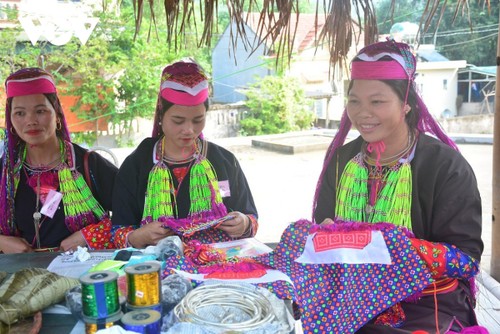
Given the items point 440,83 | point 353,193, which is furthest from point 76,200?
point 440,83

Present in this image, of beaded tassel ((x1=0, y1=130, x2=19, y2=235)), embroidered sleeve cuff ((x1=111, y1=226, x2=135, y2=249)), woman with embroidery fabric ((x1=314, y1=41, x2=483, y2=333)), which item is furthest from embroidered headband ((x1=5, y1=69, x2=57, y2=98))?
woman with embroidery fabric ((x1=314, y1=41, x2=483, y2=333))

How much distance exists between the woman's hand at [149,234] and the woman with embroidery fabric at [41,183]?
1.20ft

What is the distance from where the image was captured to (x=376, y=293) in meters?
1.89

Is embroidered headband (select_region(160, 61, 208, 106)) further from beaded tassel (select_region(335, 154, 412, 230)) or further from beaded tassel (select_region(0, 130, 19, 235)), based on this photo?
beaded tassel (select_region(0, 130, 19, 235))

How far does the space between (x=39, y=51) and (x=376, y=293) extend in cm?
1147

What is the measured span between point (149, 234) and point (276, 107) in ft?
51.7

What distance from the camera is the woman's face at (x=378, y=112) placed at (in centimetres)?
213

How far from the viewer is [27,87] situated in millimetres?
2689

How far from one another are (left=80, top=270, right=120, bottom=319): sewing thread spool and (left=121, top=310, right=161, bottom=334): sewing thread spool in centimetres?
6

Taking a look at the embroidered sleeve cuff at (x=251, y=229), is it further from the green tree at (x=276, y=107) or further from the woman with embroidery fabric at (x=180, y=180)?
the green tree at (x=276, y=107)

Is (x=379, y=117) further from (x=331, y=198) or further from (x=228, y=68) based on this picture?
(x=228, y=68)

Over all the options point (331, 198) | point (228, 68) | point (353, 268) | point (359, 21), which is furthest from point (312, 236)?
point (228, 68)

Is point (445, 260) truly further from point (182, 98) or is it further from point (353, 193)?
point (182, 98)

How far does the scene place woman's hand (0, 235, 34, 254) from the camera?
2.63 m
